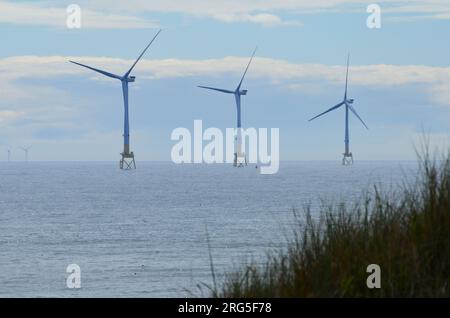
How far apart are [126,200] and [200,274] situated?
82.7m

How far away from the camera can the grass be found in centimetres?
1257

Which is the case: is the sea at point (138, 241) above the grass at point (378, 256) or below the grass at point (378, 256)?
below

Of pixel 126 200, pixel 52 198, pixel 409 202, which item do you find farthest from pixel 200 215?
pixel 409 202

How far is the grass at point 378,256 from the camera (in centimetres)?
1257

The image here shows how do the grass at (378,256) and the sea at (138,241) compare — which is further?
the sea at (138,241)

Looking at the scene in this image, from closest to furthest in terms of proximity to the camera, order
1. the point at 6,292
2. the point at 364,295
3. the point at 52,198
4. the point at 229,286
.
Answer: the point at 364,295
the point at 229,286
the point at 6,292
the point at 52,198

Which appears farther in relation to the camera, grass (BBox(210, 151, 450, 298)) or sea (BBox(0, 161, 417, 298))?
sea (BBox(0, 161, 417, 298))

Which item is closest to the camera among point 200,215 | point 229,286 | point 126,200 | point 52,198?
point 229,286

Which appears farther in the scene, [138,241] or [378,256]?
Answer: [138,241]

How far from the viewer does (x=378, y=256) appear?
12953 millimetres

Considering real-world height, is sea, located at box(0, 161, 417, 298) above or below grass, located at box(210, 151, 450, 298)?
below

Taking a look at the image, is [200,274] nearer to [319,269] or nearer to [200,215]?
[319,269]
